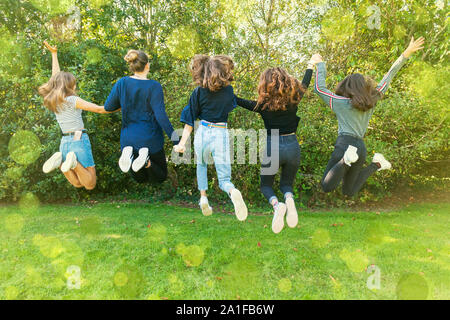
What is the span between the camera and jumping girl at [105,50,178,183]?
12.5ft

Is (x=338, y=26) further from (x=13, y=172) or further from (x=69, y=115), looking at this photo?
(x=13, y=172)

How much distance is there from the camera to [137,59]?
3.82 metres

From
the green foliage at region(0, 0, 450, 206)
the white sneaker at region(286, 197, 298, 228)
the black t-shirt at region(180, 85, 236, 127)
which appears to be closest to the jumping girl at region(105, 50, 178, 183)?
the black t-shirt at region(180, 85, 236, 127)

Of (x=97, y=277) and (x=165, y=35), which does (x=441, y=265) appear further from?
(x=165, y=35)

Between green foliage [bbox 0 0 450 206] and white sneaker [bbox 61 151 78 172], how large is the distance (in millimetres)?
2853

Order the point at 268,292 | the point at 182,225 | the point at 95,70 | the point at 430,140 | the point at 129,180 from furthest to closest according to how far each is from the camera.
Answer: the point at 129,180
the point at 95,70
the point at 430,140
the point at 182,225
the point at 268,292

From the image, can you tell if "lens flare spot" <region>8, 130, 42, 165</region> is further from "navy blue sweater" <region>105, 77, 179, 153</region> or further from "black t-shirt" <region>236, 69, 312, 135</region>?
"black t-shirt" <region>236, 69, 312, 135</region>

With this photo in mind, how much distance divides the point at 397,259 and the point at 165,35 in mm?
6809

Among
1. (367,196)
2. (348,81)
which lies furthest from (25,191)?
(367,196)

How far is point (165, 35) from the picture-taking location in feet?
25.9

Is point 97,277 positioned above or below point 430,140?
below

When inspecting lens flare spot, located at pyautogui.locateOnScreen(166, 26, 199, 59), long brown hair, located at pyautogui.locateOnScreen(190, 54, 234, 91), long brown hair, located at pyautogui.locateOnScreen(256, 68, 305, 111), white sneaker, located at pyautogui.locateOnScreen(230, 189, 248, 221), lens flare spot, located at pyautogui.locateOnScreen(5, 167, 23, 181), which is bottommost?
lens flare spot, located at pyautogui.locateOnScreen(5, 167, 23, 181)

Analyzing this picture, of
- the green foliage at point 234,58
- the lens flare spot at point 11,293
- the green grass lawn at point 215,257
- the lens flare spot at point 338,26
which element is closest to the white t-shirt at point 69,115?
the green grass lawn at point 215,257

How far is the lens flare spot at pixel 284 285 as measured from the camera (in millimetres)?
3913
